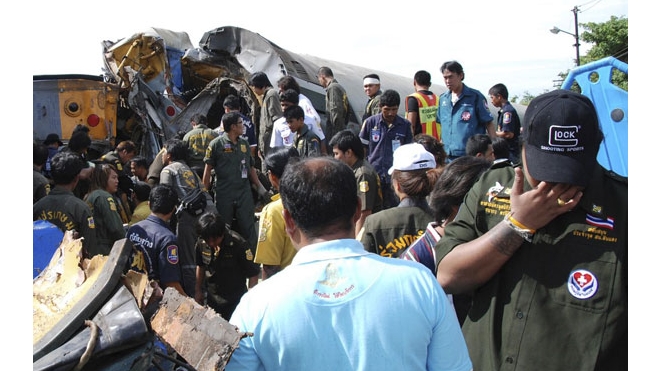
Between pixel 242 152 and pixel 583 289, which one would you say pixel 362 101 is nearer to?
pixel 242 152

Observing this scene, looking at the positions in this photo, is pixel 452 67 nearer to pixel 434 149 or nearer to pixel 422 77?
pixel 422 77

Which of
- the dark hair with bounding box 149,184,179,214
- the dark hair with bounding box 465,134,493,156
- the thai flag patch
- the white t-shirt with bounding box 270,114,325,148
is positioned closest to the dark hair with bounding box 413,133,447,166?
the dark hair with bounding box 465,134,493,156

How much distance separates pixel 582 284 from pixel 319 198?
829 millimetres

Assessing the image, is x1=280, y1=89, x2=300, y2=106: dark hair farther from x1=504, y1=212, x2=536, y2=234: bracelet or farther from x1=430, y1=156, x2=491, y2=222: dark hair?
x1=504, y1=212, x2=536, y2=234: bracelet

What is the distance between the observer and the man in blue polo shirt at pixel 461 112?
688 centimetres

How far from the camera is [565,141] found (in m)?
1.83

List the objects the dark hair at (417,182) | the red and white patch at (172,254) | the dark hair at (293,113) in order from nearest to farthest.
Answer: the dark hair at (417,182), the red and white patch at (172,254), the dark hair at (293,113)

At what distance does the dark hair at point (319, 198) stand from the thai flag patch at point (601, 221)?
71 cm

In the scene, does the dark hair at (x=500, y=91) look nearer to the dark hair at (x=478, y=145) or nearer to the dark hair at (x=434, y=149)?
the dark hair at (x=478, y=145)

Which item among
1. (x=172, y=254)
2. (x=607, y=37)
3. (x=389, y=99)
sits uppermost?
(x=607, y=37)

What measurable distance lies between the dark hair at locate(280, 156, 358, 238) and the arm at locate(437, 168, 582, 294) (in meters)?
0.43

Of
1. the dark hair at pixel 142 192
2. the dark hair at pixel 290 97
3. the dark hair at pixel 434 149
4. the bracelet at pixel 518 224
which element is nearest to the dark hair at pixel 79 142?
the dark hair at pixel 142 192

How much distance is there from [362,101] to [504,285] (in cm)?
933

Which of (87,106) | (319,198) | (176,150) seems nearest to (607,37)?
(87,106)
